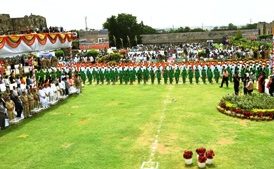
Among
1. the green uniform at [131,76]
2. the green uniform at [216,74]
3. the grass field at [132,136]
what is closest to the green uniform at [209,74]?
the green uniform at [216,74]

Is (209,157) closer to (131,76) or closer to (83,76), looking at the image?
(131,76)

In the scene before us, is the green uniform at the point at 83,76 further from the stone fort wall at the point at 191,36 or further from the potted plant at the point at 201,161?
the stone fort wall at the point at 191,36

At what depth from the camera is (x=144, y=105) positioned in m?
18.5

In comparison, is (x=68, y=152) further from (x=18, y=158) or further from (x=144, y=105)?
(x=144, y=105)

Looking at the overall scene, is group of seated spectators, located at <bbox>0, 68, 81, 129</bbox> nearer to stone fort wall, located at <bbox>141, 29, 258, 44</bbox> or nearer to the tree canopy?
the tree canopy

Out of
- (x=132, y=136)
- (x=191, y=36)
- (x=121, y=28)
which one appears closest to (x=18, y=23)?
(x=121, y=28)

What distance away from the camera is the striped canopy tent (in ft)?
54.6

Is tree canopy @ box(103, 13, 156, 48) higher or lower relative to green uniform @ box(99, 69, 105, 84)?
higher

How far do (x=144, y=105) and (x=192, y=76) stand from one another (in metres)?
7.31

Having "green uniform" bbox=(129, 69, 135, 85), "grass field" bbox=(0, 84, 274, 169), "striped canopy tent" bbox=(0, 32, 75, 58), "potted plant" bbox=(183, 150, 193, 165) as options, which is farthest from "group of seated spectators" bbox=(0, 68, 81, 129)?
"potted plant" bbox=(183, 150, 193, 165)

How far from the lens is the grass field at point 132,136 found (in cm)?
1095

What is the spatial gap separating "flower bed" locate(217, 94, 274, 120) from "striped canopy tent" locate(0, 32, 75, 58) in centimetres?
914

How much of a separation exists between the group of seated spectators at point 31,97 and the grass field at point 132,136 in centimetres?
48

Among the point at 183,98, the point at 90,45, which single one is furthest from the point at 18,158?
the point at 90,45
